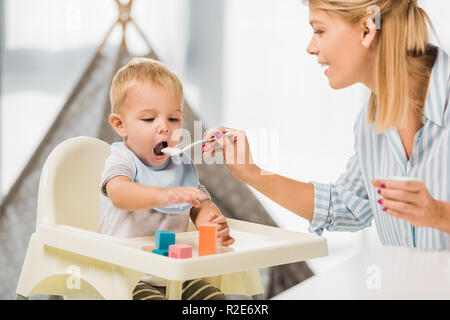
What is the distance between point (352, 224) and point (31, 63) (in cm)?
141

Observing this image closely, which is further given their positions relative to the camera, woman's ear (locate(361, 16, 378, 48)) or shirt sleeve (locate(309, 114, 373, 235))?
shirt sleeve (locate(309, 114, 373, 235))

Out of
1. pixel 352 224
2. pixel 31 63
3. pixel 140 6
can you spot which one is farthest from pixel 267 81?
pixel 352 224

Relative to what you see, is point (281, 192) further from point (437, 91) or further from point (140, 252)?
point (140, 252)

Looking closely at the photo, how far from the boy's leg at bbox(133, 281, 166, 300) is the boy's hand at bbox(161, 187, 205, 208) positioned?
17 centimetres

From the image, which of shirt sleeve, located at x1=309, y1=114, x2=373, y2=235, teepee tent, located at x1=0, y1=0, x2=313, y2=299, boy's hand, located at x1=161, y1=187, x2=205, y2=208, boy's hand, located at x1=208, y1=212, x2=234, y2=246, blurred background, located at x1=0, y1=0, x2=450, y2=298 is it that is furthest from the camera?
blurred background, located at x1=0, y1=0, x2=450, y2=298

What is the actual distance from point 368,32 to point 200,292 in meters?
0.48

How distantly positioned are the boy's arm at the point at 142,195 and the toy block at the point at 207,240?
0.11 feet

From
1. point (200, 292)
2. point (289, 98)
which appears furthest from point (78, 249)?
point (289, 98)

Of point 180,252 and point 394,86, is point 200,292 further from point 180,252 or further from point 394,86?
point 394,86

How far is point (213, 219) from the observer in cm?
82

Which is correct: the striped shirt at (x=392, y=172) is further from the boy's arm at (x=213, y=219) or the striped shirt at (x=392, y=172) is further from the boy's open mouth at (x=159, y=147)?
the boy's open mouth at (x=159, y=147)

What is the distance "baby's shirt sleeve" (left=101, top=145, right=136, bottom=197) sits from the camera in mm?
779

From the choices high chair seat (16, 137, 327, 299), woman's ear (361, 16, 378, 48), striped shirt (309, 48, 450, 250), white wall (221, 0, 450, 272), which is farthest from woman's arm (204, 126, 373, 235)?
white wall (221, 0, 450, 272)

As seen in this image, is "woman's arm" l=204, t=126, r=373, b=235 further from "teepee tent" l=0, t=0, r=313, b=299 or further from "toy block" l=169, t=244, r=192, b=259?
"teepee tent" l=0, t=0, r=313, b=299
